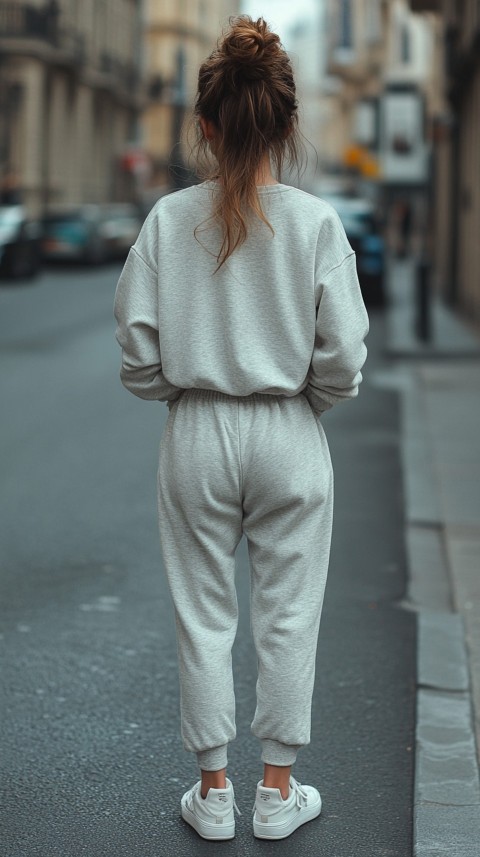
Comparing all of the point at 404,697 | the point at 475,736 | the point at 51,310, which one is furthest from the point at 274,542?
the point at 51,310

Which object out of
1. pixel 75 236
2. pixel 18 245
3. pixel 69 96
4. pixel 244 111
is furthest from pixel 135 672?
pixel 69 96

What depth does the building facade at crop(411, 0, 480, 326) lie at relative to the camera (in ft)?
65.5

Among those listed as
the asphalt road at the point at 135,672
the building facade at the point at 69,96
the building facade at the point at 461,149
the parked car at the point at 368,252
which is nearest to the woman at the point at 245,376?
the asphalt road at the point at 135,672

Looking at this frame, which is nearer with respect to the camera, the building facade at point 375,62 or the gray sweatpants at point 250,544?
the gray sweatpants at point 250,544

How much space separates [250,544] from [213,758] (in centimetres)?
51

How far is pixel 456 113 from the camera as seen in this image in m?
24.4

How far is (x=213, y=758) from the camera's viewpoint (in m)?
3.30

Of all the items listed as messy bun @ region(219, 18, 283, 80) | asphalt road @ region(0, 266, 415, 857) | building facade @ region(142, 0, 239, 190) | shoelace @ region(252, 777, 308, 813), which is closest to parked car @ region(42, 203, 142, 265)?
asphalt road @ region(0, 266, 415, 857)

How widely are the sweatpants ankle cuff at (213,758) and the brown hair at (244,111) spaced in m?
1.13

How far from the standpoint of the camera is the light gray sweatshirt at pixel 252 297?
3.11 metres

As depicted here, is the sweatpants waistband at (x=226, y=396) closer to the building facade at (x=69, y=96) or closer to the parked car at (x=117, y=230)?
the parked car at (x=117, y=230)

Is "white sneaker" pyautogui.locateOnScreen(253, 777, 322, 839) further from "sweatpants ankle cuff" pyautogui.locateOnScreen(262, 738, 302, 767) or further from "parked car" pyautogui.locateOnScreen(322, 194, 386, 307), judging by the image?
"parked car" pyautogui.locateOnScreen(322, 194, 386, 307)

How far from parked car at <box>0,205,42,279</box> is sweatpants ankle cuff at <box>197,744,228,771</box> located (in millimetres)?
24437

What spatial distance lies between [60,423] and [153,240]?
7636mm
